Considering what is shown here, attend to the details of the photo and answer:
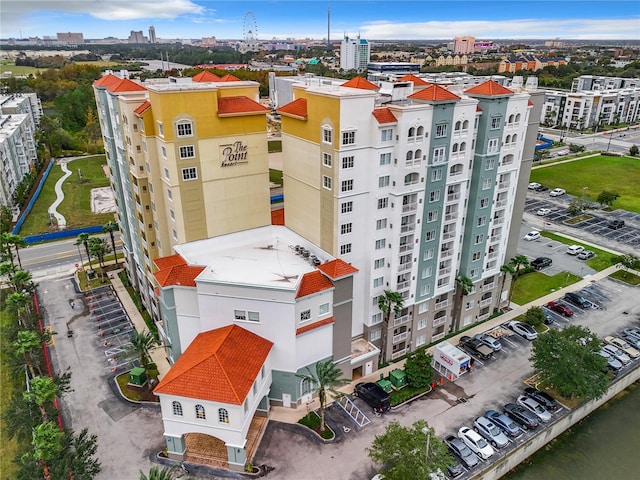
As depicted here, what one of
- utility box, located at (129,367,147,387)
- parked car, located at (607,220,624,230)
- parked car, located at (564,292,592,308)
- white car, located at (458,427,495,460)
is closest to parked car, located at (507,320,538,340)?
parked car, located at (564,292,592,308)

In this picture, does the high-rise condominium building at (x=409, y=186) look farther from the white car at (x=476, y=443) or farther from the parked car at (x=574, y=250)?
the parked car at (x=574, y=250)

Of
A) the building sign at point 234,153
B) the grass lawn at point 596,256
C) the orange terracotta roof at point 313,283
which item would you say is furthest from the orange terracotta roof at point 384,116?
the grass lawn at point 596,256

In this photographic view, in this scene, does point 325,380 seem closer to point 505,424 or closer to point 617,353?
point 505,424

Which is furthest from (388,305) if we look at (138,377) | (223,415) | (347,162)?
(138,377)

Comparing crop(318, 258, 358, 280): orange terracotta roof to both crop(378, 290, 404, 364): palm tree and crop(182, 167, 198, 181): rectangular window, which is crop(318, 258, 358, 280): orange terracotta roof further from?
crop(182, 167, 198, 181): rectangular window

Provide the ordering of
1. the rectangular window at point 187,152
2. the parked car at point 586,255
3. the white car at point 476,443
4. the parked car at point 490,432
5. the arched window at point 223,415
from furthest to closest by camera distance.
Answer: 1. the parked car at point 586,255
2. the rectangular window at point 187,152
3. the parked car at point 490,432
4. the white car at point 476,443
5. the arched window at point 223,415
